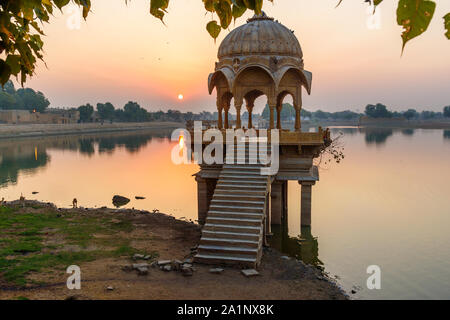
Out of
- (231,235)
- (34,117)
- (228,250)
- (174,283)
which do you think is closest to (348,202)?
(231,235)

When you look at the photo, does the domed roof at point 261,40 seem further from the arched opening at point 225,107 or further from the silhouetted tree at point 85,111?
the silhouetted tree at point 85,111

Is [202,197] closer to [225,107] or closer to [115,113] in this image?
[225,107]

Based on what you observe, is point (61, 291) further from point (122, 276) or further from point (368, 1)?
point (368, 1)

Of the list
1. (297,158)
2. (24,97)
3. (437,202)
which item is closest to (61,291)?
(297,158)

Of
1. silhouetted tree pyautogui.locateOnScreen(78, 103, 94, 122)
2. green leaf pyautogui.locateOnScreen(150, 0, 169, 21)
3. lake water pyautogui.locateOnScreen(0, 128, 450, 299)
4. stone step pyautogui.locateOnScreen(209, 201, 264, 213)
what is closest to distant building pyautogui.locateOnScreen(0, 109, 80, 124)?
silhouetted tree pyautogui.locateOnScreen(78, 103, 94, 122)

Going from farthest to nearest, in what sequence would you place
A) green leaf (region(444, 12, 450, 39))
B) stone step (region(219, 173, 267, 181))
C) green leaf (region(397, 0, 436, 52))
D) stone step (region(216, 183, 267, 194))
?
stone step (region(219, 173, 267, 181))
stone step (region(216, 183, 267, 194))
green leaf (region(444, 12, 450, 39))
green leaf (region(397, 0, 436, 52))

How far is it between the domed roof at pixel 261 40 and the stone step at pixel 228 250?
32.3 ft

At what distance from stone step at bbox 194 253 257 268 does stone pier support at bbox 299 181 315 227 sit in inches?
257

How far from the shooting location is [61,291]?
29.6ft

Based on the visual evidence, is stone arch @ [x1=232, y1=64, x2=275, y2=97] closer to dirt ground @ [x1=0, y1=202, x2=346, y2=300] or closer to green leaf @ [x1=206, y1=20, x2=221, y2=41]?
dirt ground @ [x1=0, y1=202, x2=346, y2=300]

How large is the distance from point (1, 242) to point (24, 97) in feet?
392

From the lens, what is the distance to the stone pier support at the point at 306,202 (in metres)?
17.1

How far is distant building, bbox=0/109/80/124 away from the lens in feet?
286

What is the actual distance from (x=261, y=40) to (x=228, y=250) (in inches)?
415
